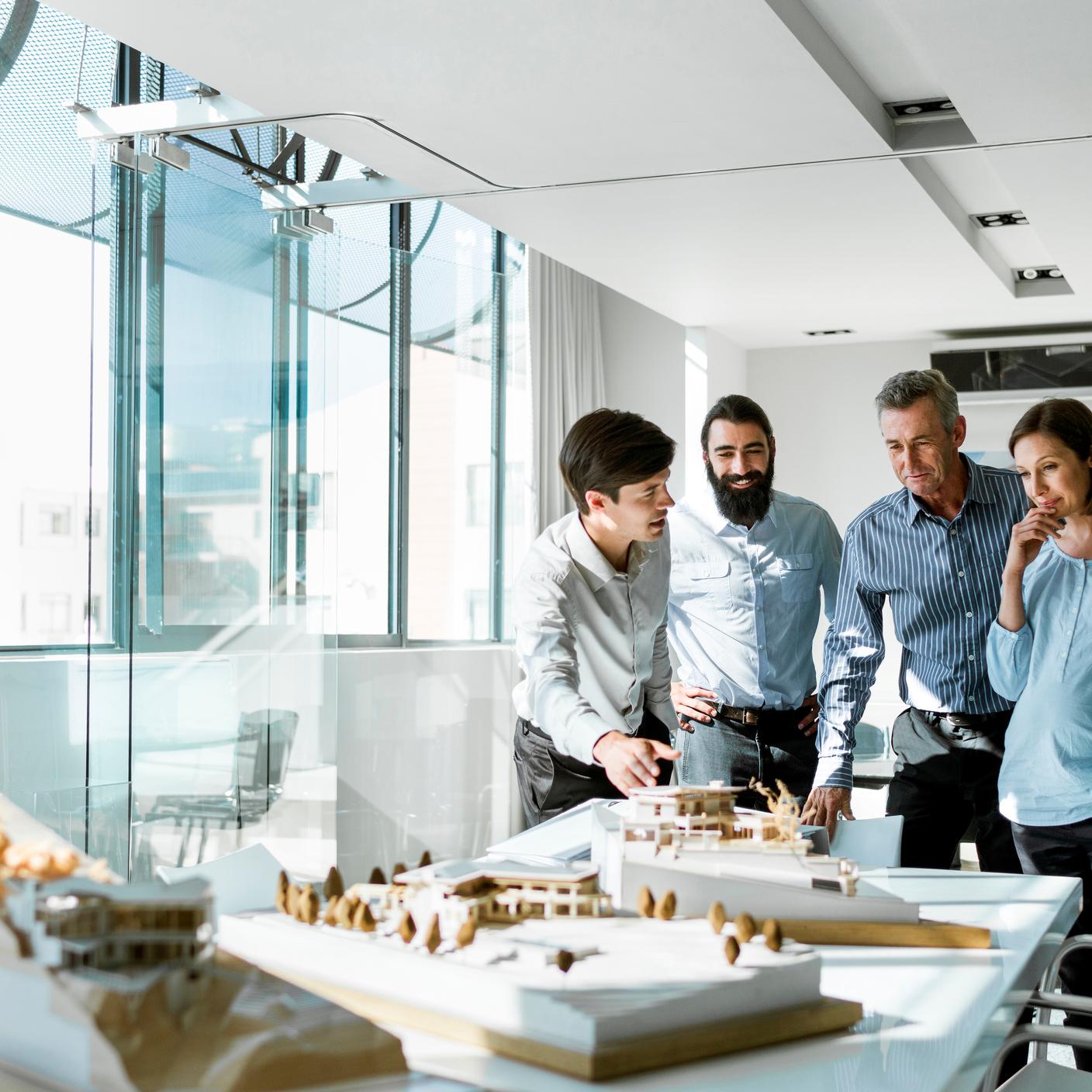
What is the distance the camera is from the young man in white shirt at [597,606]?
9.74ft

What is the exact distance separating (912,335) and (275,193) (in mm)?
3494

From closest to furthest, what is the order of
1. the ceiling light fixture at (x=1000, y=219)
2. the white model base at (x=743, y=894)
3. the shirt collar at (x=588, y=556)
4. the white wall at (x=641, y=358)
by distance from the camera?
the white model base at (x=743, y=894), the shirt collar at (x=588, y=556), the ceiling light fixture at (x=1000, y=219), the white wall at (x=641, y=358)

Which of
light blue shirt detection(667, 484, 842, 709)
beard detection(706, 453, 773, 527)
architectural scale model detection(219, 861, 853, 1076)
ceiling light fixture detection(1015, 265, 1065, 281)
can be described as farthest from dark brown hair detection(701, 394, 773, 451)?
architectural scale model detection(219, 861, 853, 1076)

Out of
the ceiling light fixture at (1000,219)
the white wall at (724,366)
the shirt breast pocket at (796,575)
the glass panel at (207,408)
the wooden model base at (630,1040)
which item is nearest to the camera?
the wooden model base at (630,1040)

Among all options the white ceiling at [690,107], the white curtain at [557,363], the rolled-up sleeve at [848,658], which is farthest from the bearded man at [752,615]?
the white curtain at [557,363]

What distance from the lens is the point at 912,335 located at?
628 cm

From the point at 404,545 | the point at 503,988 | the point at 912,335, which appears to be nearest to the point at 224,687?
the point at 404,545

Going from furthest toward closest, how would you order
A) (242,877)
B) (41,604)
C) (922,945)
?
1. (41,604)
2. (242,877)
3. (922,945)

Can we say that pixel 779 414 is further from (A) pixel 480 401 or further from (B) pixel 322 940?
(B) pixel 322 940

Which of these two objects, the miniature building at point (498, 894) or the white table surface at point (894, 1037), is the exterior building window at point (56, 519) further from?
the white table surface at point (894, 1037)

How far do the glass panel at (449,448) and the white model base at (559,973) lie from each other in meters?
3.20

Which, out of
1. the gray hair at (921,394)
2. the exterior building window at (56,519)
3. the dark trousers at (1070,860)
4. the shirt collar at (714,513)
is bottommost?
the dark trousers at (1070,860)

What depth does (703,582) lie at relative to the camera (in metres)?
4.12

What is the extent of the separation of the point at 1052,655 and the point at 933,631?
18.3 inches
